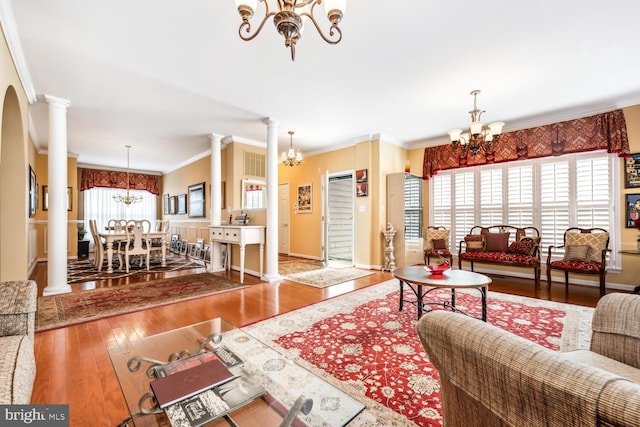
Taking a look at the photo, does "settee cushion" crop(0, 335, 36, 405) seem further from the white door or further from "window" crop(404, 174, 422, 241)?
the white door

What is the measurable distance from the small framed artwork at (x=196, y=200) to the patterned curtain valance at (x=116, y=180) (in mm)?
2806

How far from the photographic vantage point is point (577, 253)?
12.7 ft

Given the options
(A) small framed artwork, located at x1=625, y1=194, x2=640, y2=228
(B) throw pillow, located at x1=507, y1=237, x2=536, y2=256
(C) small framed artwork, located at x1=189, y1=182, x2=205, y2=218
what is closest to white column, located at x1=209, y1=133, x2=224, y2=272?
(C) small framed artwork, located at x1=189, y1=182, x2=205, y2=218

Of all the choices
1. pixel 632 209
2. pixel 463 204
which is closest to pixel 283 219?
pixel 463 204

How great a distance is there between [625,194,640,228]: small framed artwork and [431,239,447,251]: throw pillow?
2.37 m

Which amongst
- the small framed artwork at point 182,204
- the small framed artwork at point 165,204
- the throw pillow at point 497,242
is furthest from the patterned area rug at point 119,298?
the small framed artwork at point 165,204

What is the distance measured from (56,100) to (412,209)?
19.2 ft

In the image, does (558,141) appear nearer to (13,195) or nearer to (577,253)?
(577,253)

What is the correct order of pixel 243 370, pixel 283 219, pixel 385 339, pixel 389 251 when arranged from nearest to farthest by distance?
1. pixel 243 370
2. pixel 385 339
3. pixel 389 251
4. pixel 283 219

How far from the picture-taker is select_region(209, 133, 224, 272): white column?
5.24 metres

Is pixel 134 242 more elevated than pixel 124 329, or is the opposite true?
pixel 134 242

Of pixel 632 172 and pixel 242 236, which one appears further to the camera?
pixel 242 236

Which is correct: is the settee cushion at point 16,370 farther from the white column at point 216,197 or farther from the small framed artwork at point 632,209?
the small framed artwork at point 632,209

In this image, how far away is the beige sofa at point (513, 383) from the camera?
19.4 inches
